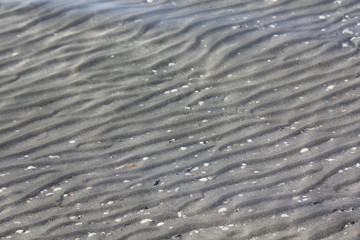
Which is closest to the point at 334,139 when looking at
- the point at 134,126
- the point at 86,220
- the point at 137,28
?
the point at 134,126

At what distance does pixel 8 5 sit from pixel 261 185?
397cm

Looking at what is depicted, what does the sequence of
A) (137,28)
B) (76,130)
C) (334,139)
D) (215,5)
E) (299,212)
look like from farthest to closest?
1. (215,5)
2. (137,28)
3. (76,130)
4. (334,139)
5. (299,212)

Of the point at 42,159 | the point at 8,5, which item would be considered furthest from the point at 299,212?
the point at 8,5

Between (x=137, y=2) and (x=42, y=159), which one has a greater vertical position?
(x=137, y=2)

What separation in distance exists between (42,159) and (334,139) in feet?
7.14

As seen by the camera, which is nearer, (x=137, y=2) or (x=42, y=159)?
(x=42, y=159)

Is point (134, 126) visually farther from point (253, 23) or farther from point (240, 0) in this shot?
point (240, 0)

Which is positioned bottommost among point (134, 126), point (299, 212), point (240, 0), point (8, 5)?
point (299, 212)

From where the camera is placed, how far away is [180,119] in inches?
225

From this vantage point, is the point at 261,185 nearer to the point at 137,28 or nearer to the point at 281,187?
the point at 281,187

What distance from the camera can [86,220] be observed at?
14.8 ft

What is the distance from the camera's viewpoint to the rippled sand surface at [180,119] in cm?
448

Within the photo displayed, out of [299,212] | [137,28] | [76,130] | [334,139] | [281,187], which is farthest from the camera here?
[137,28]

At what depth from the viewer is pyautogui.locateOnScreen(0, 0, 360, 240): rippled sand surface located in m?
4.48
